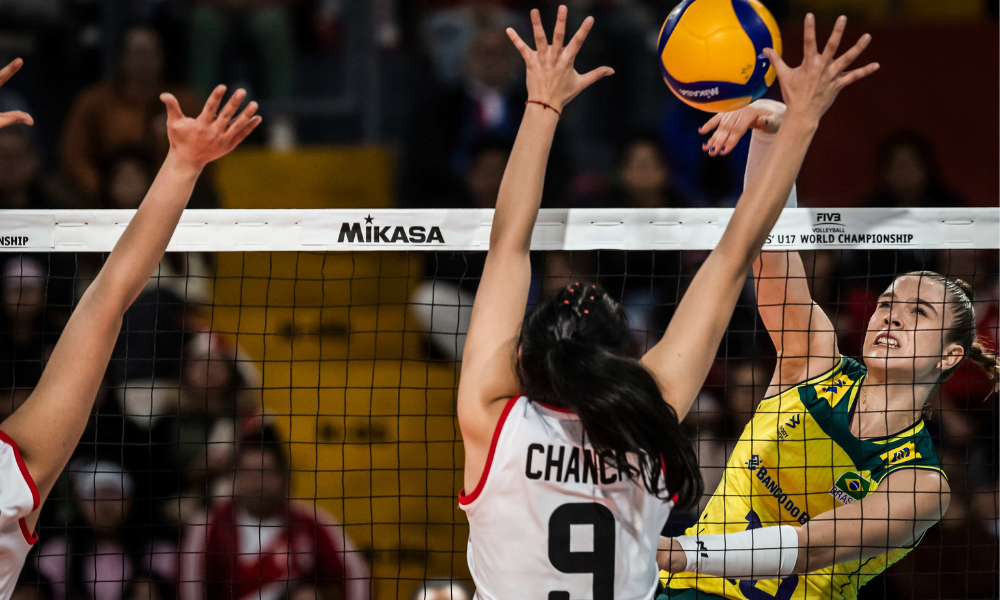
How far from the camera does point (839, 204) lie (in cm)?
755

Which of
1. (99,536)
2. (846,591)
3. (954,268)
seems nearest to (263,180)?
A: (99,536)

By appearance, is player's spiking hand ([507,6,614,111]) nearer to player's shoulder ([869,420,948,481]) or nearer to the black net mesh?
player's shoulder ([869,420,948,481])

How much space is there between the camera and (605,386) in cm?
235

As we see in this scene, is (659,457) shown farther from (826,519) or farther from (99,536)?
(99,536)

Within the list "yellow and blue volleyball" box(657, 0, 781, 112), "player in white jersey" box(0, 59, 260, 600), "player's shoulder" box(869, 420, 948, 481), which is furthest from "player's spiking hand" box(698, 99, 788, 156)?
"player in white jersey" box(0, 59, 260, 600)

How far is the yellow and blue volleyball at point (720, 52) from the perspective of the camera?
3402 millimetres

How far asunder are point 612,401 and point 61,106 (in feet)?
25.8

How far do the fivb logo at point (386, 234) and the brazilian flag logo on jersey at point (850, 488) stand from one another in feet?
5.91

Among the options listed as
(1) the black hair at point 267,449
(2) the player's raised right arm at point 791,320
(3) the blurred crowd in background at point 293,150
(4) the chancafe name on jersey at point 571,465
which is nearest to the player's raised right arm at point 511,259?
(4) the chancafe name on jersey at point 571,465

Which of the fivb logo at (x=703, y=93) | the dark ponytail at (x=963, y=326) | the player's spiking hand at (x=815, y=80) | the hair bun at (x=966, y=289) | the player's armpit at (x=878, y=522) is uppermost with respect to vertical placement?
the fivb logo at (x=703, y=93)

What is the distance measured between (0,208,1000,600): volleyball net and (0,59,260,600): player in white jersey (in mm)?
1760

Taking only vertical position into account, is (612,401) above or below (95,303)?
below

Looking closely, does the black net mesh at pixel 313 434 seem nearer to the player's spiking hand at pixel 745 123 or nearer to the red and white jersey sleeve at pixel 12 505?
the player's spiking hand at pixel 745 123

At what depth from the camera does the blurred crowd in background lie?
17.8 feet
